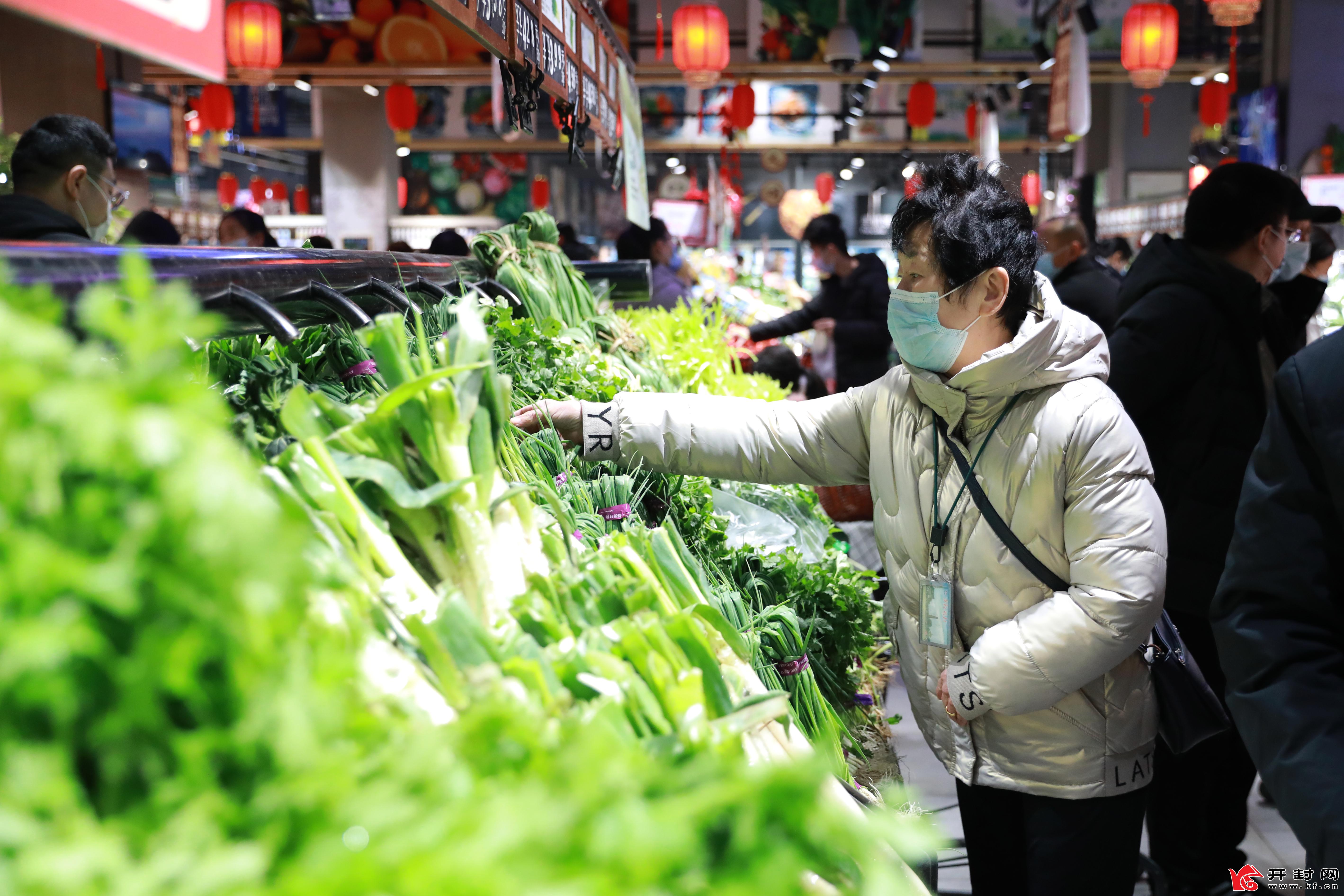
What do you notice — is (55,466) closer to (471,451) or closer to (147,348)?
(147,348)

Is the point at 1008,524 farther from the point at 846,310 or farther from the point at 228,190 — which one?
the point at 228,190

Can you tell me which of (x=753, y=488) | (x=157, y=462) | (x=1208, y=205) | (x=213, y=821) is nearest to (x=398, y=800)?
(x=213, y=821)

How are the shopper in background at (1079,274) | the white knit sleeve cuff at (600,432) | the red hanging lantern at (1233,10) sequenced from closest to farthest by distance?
the white knit sleeve cuff at (600,432)
the shopper in background at (1079,274)
the red hanging lantern at (1233,10)

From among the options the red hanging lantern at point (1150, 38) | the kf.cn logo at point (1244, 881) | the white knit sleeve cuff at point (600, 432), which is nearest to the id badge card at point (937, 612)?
the white knit sleeve cuff at point (600, 432)

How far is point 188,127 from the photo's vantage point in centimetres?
1551

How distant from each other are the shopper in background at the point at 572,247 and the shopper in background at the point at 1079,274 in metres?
2.13

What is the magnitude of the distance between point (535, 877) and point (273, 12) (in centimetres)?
790

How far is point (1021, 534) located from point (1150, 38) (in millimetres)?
7830

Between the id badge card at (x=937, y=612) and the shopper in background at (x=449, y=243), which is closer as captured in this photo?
the id badge card at (x=937, y=612)

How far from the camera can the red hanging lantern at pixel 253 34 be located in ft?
23.4

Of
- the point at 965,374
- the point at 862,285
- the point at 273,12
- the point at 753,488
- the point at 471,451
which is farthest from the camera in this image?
the point at 273,12

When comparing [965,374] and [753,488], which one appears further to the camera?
[753,488]

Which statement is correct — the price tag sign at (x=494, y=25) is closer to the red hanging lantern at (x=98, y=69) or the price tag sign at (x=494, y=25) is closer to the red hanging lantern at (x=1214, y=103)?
the red hanging lantern at (x=98, y=69)

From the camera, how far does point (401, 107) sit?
10.1 m
